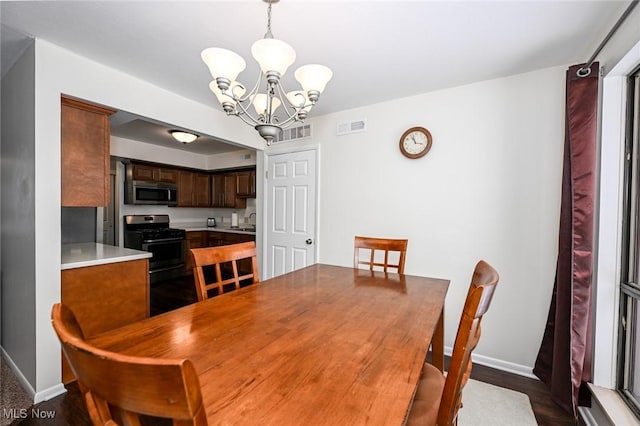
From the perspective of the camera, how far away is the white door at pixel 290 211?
3.35 metres

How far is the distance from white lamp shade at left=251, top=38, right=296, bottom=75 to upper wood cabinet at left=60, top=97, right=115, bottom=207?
1.73 m

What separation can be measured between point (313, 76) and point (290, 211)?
2.27m

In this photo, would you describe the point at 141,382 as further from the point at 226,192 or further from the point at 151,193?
the point at 226,192

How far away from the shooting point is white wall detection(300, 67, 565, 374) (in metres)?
2.17

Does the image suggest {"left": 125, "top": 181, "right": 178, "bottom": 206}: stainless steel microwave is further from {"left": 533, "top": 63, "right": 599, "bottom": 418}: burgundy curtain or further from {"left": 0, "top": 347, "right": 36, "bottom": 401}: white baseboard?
{"left": 533, "top": 63, "right": 599, "bottom": 418}: burgundy curtain

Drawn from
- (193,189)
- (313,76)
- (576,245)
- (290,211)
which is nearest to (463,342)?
(313,76)

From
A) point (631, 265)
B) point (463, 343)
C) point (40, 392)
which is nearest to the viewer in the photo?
point (463, 343)

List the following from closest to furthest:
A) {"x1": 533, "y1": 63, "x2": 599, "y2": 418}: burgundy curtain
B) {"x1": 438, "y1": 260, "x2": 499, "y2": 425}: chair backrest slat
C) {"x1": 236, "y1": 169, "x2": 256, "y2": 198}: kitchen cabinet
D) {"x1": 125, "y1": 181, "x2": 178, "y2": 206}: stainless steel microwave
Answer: {"x1": 438, "y1": 260, "x2": 499, "y2": 425}: chair backrest slat, {"x1": 533, "y1": 63, "x2": 599, "y2": 418}: burgundy curtain, {"x1": 125, "y1": 181, "x2": 178, "y2": 206}: stainless steel microwave, {"x1": 236, "y1": 169, "x2": 256, "y2": 198}: kitchen cabinet

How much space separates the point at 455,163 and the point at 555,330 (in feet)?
4.76

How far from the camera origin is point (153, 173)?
4.70 m

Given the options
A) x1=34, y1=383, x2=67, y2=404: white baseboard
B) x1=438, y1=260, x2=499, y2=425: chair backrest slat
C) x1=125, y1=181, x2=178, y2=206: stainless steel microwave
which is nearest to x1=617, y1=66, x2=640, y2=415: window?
x1=438, y1=260, x2=499, y2=425: chair backrest slat

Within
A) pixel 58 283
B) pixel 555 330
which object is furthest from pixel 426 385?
pixel 58 283

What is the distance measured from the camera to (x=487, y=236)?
2.37m

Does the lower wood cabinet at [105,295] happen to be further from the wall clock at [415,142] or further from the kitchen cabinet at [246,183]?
the kitchen cabinet at [246,183]
